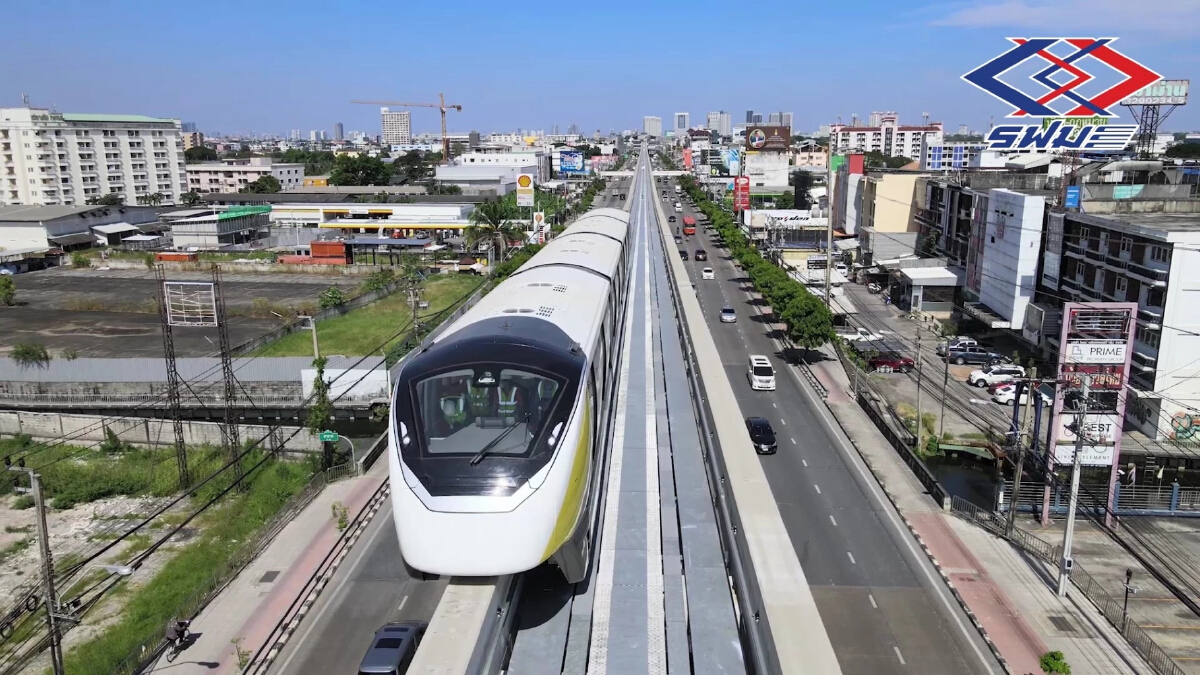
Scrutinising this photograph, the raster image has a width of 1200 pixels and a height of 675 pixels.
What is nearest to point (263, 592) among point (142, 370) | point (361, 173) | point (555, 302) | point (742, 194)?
point (555, 302)

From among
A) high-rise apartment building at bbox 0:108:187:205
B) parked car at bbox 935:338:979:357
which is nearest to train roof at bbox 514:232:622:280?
parked car at bbox 935:338:979:357

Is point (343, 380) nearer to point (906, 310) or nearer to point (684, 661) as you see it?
point (684, 661)

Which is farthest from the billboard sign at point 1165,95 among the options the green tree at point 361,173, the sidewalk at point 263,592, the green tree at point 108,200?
the green tree at point 361,173

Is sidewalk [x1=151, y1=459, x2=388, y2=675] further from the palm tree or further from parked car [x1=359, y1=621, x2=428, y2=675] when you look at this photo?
the palm tree

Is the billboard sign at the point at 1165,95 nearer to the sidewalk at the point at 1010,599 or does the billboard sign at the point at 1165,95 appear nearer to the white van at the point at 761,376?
the white van at the point at 761,376

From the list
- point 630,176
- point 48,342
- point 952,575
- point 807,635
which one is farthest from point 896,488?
point 630,176
